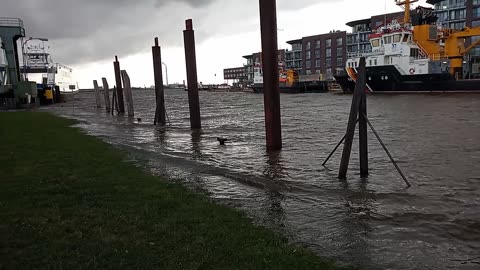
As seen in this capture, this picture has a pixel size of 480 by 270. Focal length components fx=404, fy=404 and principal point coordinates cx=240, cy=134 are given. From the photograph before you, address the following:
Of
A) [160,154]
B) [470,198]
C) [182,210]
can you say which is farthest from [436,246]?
[160,154]

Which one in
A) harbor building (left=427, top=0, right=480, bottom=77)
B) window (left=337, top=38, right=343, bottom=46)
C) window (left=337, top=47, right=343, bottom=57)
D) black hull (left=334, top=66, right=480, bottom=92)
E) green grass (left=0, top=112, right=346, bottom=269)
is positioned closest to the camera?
green grass (left=0, top=112, right=346, bottom=269)

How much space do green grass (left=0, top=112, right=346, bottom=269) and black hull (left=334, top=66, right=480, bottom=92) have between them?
160ft

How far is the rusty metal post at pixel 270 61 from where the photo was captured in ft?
38.8

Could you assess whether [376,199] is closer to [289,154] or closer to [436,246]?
[436,246]

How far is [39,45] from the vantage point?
83000 millimetres

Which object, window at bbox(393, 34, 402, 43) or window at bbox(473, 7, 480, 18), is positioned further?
window at bbox(473, 7, 480, 18)

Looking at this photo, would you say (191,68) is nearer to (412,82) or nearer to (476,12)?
(412,82)

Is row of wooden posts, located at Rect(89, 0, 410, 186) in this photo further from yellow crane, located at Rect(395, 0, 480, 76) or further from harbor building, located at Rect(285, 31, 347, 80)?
harbor building, located at Rect(285, 31, 347, 80)

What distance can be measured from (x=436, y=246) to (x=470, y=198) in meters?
2.81

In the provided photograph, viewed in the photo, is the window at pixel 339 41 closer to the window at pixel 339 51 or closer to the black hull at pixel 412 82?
the window at pixel 339 51

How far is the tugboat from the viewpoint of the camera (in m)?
50.9

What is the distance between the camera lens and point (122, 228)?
5.27m

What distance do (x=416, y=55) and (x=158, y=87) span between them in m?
42.5

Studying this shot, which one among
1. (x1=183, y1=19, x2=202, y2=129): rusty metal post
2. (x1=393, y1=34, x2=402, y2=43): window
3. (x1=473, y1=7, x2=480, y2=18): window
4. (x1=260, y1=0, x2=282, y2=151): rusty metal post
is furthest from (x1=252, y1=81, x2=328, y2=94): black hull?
(x1=260, y1=0, x2=282, y2=151): rusty metal post
